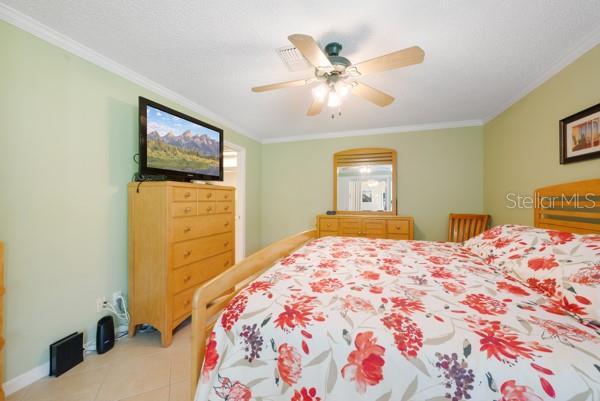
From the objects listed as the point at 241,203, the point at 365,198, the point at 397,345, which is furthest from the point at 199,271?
the point at 365,198

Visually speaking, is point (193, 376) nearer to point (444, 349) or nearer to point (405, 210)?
point (444, 349)

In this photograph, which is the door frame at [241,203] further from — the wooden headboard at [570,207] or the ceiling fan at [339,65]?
the wooden headboard at [570,207]

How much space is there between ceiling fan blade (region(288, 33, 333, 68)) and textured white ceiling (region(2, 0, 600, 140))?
0.83 ft

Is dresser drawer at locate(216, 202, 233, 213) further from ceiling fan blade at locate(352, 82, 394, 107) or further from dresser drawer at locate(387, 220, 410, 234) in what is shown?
dresser drawer at locate(387, 220, 410, 234)

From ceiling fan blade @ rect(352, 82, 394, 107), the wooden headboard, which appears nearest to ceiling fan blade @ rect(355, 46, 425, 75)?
ceiling fan blade @ rect(352, 82, 394, 107)

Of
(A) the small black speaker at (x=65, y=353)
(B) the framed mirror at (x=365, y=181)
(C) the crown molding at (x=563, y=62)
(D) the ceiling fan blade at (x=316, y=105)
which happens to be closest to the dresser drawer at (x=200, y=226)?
(A) the small black speaker at (x=65, y=353)

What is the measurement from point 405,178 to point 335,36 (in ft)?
8.27

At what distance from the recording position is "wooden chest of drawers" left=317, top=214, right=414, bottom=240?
3.15 metres

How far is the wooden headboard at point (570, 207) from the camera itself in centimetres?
152

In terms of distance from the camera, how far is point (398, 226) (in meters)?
3.17

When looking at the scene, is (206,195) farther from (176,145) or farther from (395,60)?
(395,60)

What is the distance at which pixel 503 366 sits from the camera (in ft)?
2.04

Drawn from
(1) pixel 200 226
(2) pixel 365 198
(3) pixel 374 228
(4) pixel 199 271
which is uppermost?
(2) pixel 365 198

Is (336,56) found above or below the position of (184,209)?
above
